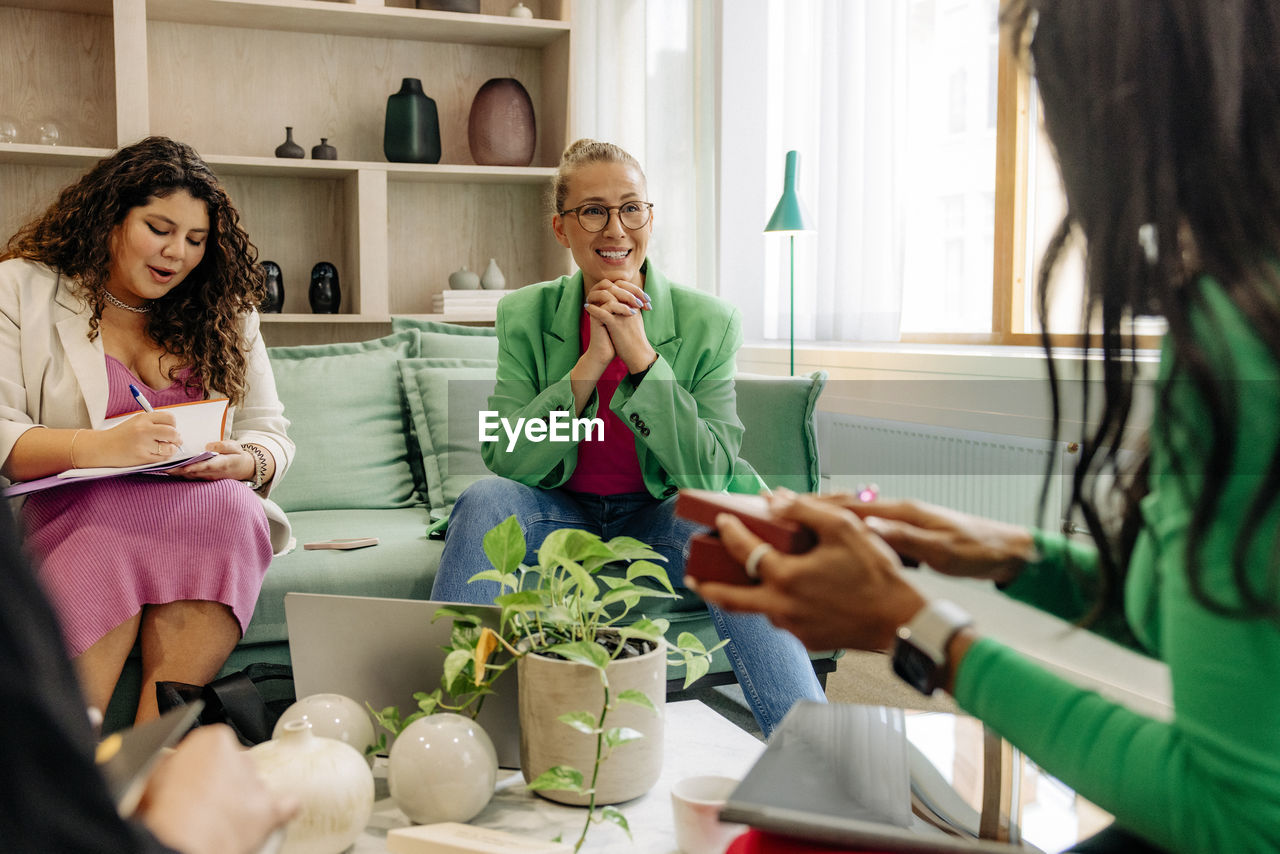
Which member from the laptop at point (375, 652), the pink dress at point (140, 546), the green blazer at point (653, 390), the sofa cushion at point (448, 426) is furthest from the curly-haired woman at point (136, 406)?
the laptop at point (375, 652)

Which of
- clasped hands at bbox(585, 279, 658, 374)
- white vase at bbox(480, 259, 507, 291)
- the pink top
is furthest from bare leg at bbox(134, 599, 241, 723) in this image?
white vase at bbox(480, 259, 507, 291)

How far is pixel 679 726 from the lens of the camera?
4.30 feet

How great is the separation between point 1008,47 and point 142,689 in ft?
5.53

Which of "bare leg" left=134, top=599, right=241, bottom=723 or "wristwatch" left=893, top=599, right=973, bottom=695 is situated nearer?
"wristwatch" left=893, top=599, right=973, bottom=695

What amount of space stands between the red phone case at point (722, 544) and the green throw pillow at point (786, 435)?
134 cm

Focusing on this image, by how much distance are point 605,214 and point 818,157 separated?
123 centimetres

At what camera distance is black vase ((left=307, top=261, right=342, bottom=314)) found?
3.12m

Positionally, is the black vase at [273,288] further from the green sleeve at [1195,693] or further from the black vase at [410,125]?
the green sleeve at [1195,693]

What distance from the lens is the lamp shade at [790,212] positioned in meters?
2.57

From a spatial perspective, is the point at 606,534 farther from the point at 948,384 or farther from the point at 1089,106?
the point at 1089,106

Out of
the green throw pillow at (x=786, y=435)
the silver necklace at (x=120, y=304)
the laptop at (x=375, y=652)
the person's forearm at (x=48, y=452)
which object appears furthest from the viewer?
the green throw pillow at (x=786, y=435)

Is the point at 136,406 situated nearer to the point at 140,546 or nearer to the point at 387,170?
the point at 140,546

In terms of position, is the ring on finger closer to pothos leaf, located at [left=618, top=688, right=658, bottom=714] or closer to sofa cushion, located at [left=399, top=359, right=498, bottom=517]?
pothos leaf, located at [left=618, top=688, right=658, bottom=714]

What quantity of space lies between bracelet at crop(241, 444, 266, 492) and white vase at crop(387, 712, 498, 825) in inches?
42.0
